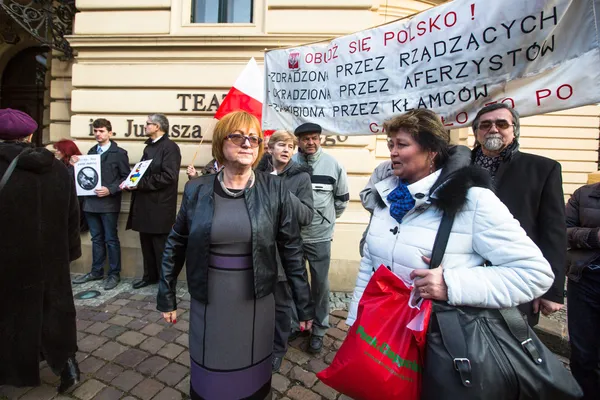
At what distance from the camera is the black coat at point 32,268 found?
2260mm

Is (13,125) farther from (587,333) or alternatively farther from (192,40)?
(587,333)

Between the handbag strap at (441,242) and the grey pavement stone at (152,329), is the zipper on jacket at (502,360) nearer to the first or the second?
the handbag strap at (441,242)

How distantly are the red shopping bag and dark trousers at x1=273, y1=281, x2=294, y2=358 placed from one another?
1.25 metres

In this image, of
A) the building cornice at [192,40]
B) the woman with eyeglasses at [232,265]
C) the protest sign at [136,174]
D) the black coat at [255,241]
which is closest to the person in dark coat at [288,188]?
the black coat at [255,241]

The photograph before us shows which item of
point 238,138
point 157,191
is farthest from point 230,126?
point 157,191

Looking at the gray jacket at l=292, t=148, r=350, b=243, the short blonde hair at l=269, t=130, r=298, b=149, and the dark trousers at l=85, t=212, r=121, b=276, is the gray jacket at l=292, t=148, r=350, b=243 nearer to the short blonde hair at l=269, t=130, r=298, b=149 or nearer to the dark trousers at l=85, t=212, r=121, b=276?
the short blonde hair at l=269, t=130, r=298, b=149

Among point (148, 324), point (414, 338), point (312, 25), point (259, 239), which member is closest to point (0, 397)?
point (148, 324)

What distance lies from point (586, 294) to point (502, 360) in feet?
5.11

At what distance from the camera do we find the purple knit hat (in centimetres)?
228

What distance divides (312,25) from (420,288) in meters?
4.56

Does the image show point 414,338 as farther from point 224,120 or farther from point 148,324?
point 148,324

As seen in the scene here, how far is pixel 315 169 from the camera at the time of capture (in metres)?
3.29

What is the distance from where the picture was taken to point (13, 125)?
7.55 feet

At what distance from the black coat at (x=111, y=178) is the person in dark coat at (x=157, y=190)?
11.5 inches
